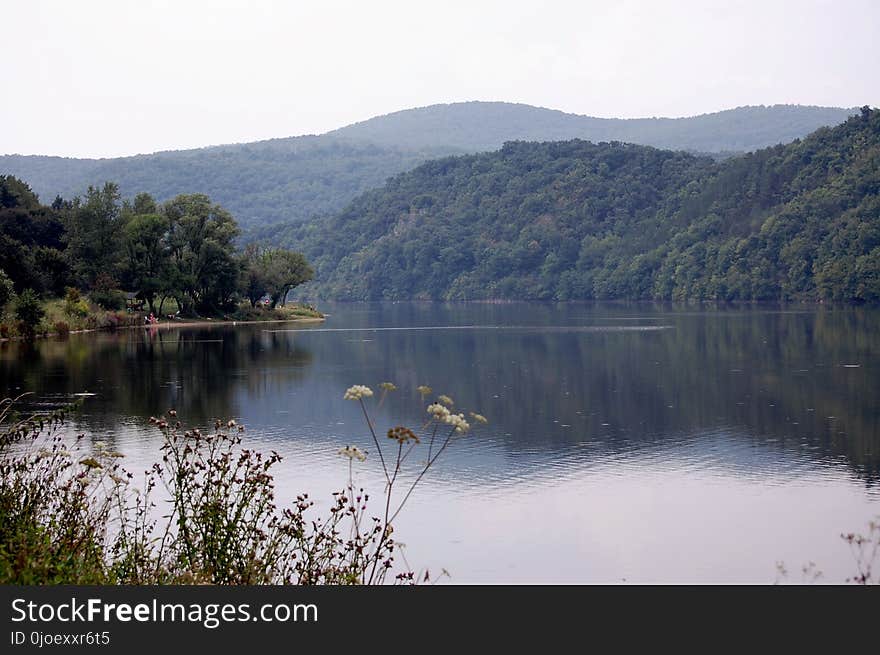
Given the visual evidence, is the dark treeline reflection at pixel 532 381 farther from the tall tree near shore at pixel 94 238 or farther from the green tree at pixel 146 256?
the tall tree near shore at pixel 94 238

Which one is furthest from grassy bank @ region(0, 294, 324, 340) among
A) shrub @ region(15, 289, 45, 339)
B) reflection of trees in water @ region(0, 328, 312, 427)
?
reflection of trees in water @ region(0, 328, 312, 427)

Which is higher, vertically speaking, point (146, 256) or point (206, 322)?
point (146, 256)

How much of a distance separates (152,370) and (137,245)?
46.7 m

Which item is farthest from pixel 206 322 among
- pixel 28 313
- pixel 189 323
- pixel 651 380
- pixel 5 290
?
pixel 651 380

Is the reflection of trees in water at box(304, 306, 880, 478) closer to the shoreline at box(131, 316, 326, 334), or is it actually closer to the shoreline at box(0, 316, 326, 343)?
the shoreline at box(0, 316, 326, 343)

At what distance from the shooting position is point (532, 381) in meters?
45.8

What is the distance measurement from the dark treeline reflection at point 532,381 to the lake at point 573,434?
15cm

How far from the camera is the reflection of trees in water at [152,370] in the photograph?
3656 centimetres

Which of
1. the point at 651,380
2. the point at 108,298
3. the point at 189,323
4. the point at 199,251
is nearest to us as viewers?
the point at 651,380

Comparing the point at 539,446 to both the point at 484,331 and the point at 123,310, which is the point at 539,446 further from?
the point at 123,310

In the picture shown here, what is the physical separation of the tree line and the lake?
80.8 feet

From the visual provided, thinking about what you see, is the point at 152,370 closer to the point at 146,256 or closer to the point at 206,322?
the point at 146,256

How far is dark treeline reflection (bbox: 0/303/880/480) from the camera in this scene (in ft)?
103

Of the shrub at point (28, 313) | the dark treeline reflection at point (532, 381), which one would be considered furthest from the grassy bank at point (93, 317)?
the dark treeline reflection at point (532, 381)
